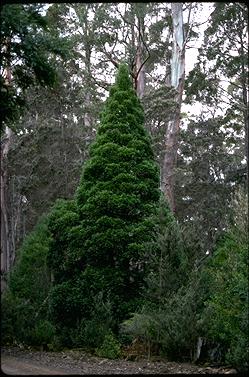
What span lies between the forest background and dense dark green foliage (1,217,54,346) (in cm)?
4

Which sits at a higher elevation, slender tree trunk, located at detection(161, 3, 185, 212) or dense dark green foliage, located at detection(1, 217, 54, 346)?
slender tree trunk, located at detection(161, 3, 185, 212)

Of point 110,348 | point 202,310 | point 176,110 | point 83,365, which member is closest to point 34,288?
point 110,348

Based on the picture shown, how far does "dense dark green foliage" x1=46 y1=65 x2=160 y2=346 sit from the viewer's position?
45.1 feet

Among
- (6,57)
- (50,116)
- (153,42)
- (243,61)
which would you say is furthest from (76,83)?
(6,57)

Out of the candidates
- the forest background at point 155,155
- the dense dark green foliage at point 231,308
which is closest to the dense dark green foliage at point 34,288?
the forest background at point 155,155

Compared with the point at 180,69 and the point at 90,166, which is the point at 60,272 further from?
the point at 180,69

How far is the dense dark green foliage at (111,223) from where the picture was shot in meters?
13.8

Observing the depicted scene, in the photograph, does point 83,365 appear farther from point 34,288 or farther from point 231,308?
point 34,288

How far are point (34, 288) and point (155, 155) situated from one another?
9606 millimetres

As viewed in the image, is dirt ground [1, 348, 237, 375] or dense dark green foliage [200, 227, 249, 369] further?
dense dark green foliage [200, 227, 249, 369]

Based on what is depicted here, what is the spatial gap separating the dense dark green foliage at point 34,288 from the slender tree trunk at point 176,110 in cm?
594

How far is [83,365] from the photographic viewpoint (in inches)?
433

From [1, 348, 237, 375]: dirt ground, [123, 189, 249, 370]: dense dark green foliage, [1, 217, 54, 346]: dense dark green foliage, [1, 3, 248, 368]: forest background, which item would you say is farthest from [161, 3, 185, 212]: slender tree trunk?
[1, 348, 237, 375]: dirt ground

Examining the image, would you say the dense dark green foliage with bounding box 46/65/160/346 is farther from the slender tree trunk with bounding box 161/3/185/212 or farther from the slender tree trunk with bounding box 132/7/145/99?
the slender tree trunk with bounding box 132/7/145/99
